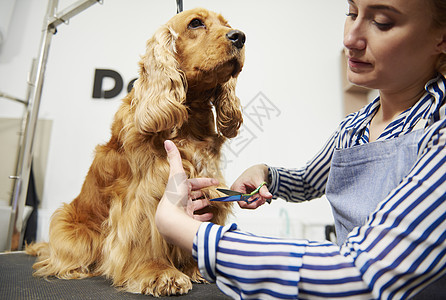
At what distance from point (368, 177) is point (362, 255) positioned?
264 millimetres

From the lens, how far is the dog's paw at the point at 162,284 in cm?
78

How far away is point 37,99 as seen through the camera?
4.25 ft

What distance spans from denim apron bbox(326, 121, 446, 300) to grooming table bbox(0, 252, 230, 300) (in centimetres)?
35

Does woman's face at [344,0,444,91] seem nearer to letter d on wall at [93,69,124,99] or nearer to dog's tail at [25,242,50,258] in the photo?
letter d on wall at [93,69,124,99]

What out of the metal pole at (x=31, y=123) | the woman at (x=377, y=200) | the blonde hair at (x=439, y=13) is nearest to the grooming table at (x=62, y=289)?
the woman at (x=377, y=200)

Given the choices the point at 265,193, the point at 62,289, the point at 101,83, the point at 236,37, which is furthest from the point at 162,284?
the point at 101,83

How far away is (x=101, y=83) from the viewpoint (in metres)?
1.39

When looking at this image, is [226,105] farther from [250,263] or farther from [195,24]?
[250,263]

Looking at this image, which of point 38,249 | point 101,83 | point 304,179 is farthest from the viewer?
point 101,83

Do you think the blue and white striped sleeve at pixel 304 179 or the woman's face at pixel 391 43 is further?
the blue and white striped sleeve at pixel 304 179

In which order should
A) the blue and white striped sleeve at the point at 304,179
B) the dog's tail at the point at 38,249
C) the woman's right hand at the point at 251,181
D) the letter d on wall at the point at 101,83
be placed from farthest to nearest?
1. the letter d on wall at the point at 101,83
2. the dog's tail at the point at 38,249
3. the blue and white striped sleeve at the point at 304,179
4. the woman's right hand at the point at 251,181

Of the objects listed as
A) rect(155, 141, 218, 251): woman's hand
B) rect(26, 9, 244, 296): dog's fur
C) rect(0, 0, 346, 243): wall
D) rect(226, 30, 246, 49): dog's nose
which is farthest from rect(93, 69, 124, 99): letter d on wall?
rect(155, 141, 218, 251): woman's hand

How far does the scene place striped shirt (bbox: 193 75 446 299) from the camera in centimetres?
40

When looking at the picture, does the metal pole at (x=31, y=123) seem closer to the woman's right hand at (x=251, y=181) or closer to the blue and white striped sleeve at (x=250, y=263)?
the woman's right hand at (x=251, y=181)
